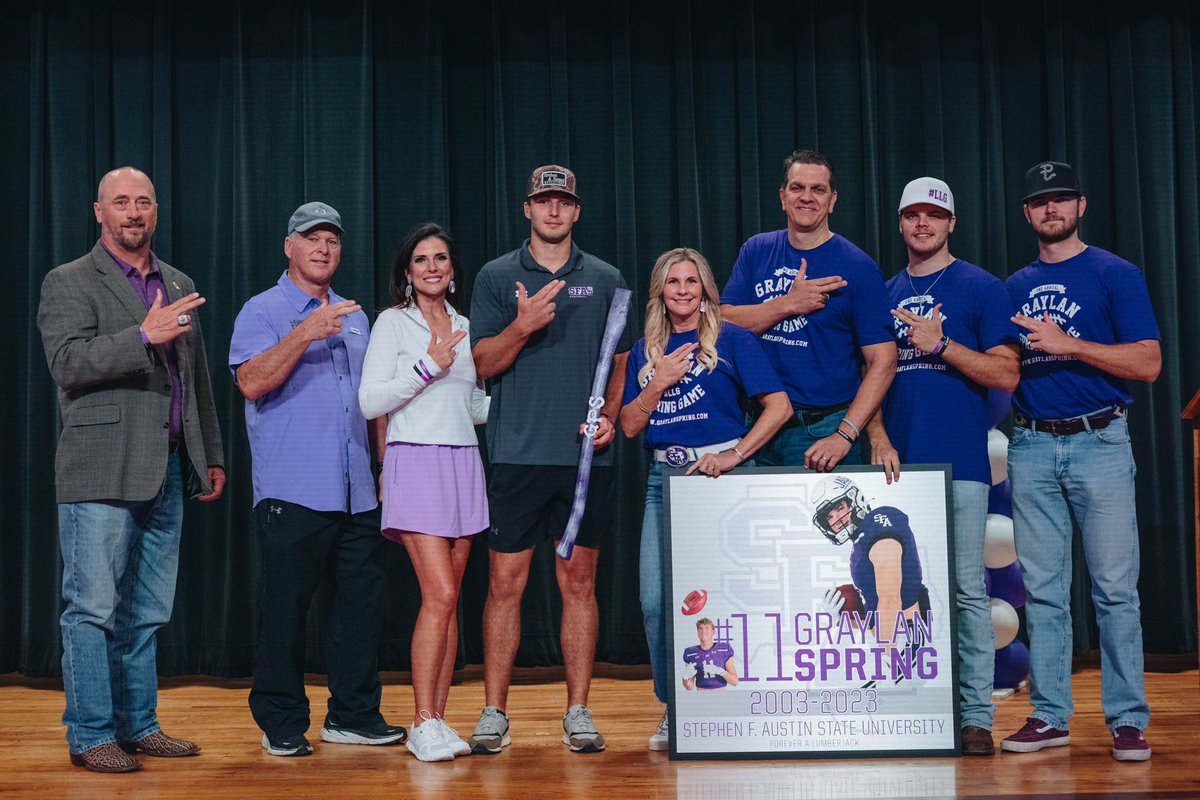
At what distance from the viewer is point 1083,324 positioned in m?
3.26

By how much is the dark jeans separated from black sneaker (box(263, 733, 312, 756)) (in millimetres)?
20

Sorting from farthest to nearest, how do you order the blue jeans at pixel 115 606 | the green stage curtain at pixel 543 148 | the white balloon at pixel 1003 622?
1. the green stage curtain at pixel 543 148
2. the white balloon at pixel 1003 622
3. the blue jeans at pixel 115 606

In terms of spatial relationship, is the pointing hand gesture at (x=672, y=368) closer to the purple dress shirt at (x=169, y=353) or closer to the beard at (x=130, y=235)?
the purple dress shirt at (x=169, y=353)

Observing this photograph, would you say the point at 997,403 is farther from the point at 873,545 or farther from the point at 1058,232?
the point at 873,545

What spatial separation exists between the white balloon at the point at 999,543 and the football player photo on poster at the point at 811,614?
1242mm

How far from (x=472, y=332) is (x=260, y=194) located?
2.13 metres

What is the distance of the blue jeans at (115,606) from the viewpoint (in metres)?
3.22

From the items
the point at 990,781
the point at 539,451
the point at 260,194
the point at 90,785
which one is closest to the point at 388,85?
the point at 260,194

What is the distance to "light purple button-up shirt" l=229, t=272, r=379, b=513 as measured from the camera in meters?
3.39

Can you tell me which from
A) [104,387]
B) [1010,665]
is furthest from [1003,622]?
[104,387]

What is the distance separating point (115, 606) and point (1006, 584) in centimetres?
325

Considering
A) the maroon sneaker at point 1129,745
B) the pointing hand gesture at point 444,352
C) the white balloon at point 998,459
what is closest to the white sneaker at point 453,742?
the pointing hand gesture at point 444,352

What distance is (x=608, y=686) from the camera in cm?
462

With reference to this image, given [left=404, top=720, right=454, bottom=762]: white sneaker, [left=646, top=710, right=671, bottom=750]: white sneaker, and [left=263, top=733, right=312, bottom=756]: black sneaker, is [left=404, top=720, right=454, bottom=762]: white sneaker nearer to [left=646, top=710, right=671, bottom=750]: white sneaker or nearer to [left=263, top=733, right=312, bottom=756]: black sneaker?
[left=263, top=733, right=312, bottom=756]: black sneaker
